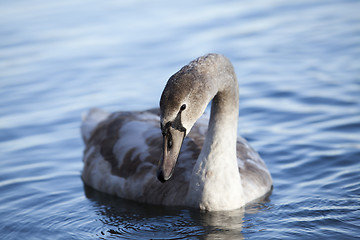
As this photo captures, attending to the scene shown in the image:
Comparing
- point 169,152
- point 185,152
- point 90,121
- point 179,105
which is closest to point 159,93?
point 90,121

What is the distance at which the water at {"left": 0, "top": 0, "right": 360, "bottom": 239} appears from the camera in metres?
7.77

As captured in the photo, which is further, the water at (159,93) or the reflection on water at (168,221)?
the water at (159,93)

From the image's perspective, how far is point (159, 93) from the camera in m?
12.4

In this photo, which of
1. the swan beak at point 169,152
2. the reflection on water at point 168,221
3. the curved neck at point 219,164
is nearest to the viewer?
the swan beak at point 169,152

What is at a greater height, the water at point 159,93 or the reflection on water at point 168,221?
the water at point 159,93

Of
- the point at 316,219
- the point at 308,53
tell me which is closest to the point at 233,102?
the point at 316,219

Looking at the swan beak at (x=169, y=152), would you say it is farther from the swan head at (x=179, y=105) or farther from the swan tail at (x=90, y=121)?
the swan tail at (x=90, y=121)

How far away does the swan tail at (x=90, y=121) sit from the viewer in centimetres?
1041

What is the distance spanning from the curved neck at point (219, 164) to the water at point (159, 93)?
203 mm

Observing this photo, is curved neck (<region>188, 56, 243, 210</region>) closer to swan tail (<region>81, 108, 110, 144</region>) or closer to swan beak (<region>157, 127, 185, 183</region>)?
swan beak (<region>157, 127, 185, 183</region>)

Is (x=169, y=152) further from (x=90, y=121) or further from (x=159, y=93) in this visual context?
(x=159, y=93)

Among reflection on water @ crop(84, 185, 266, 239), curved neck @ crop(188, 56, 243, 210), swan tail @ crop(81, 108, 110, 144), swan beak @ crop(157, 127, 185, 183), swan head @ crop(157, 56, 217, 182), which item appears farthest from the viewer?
swan tail @ crop(81, 108, 110, 144)

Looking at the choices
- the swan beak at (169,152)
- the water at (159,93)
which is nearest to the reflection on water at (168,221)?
the water at (159,93)

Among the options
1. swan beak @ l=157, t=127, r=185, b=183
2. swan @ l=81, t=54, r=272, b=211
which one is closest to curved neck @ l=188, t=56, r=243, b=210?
swan @ l=81, t=54, r=272, b=211
